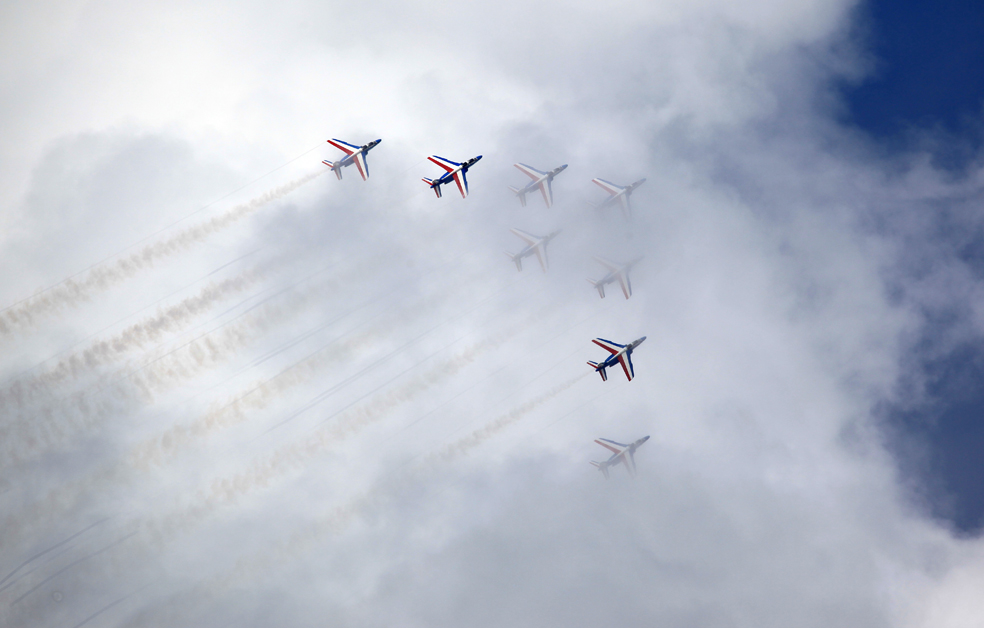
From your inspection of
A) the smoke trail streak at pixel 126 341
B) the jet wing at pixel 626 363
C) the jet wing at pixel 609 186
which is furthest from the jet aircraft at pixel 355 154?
the jet wing at pixel 626 363

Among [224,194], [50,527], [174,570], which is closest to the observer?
[50,527]

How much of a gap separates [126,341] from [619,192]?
197ft

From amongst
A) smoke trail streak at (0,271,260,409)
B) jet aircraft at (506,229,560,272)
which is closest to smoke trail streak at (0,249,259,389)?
smoke trail streak at (0,271,260,409)

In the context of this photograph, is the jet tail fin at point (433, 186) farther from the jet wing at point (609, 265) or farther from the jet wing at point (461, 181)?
the jet wing at point (609, 265)

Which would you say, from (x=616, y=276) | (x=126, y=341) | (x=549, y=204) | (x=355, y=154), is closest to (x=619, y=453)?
(x=616, y=276)

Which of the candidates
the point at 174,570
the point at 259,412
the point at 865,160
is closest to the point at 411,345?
the point at 259,412

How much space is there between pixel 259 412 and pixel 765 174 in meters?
77.7

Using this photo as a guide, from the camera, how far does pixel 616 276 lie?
81438 millimetres

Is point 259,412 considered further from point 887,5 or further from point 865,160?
point 887,5

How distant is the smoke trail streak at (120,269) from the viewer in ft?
232

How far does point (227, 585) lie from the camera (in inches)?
2835

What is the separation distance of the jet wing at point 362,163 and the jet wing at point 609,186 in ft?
94.4

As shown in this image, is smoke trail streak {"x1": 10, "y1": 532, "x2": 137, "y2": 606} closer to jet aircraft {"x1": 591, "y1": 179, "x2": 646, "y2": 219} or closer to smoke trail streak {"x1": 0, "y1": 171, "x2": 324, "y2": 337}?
smoke trail streak {"x1": 0, "y1": 171, "x2": 324, "y2": 337}

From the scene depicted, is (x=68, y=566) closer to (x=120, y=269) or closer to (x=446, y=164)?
(x=120, y=269)
